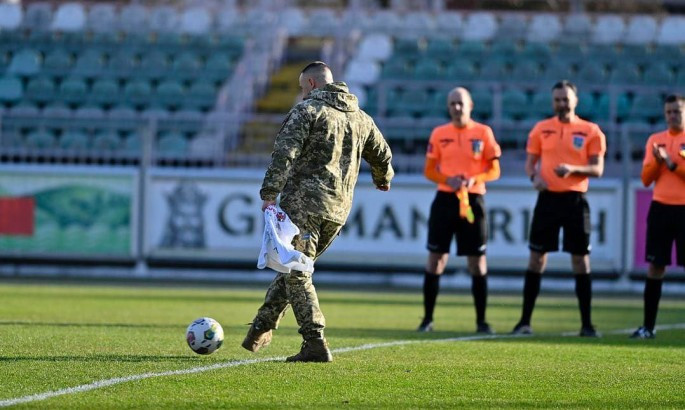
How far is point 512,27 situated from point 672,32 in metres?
3.68

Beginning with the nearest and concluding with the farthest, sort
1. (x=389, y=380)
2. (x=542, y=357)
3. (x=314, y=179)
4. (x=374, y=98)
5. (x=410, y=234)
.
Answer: (x=389, y=380)
(x=314, y=179)
(x=542, y=357)
(x=410, y=234)
(x=374, y=98)

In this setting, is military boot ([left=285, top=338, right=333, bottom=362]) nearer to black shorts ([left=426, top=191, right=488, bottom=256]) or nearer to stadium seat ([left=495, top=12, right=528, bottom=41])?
black shorts ([left=426, top=191, right=488, bottom=256])

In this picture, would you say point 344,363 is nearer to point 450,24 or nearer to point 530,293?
point 530,293

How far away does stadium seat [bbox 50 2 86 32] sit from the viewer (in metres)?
31.0

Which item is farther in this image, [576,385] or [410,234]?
[410,234]

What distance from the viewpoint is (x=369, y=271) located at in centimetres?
2044

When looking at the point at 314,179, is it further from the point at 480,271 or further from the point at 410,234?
the point at 410,234

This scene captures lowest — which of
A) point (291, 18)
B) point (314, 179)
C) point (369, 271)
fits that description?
point (369, 271)

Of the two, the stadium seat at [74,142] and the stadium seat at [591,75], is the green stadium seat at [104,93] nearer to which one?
the stadium seat at [74,142]

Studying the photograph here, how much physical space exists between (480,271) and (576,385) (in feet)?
15.3

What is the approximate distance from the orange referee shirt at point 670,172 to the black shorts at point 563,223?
704 millimetres

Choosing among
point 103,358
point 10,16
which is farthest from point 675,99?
point 10,16

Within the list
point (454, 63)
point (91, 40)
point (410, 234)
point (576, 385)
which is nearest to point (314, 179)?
point (576, 385)

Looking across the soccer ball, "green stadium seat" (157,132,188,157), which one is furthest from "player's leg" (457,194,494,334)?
"green stadium seat" (157,132,188,157)
